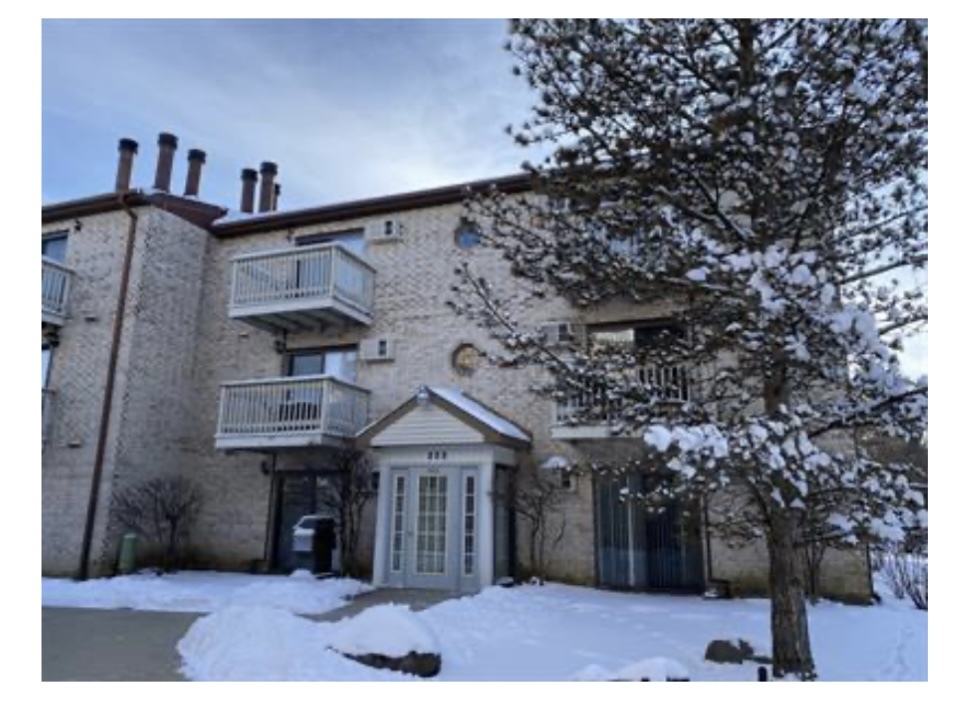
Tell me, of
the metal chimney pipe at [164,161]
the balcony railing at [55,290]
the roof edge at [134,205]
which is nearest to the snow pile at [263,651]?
the balcony railing at [55,290]

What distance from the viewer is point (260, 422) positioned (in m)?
12.3

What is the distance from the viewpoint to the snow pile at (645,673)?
4.77m

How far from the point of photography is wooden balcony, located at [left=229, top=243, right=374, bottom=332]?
12406 millimetres

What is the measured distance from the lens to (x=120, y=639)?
268 inches

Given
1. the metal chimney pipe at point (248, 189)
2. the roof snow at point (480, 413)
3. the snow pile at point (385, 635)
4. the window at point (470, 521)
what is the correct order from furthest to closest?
the metal chimney pipe at point (248, 189), the roof snow at point (480, 413), the window at point (470, 521), the snow pile at point (385, 635)

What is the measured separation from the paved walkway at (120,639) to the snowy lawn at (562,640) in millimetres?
268

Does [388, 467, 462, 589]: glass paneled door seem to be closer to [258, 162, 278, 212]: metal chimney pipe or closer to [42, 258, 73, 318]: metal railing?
[42, 258, 73, 318]: metal railing

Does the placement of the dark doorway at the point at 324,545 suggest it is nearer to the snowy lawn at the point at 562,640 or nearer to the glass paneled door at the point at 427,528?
the glass paneled door at the point at 427,528

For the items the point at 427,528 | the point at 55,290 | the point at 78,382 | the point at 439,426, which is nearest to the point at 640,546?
the point at 427,528

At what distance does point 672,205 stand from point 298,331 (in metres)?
9.74

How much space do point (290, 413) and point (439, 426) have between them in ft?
10.2

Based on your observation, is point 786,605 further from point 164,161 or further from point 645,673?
point 164,161
